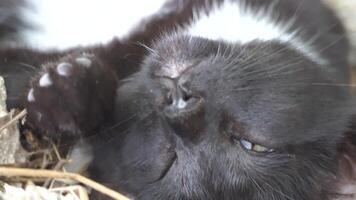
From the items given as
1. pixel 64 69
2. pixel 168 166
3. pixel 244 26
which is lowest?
pixel 168 166

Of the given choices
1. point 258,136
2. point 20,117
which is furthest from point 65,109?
point 258,136

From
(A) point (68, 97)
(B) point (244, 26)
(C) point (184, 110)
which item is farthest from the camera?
(B) point (244, 26)

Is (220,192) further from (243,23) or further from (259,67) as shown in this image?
(243,23)

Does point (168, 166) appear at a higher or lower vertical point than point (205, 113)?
lower

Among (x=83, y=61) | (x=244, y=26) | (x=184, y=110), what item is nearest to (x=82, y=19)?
(x=83, y=61)

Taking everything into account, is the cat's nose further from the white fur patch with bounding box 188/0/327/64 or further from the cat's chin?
the white fur patch with bounding box 188/0/327/64

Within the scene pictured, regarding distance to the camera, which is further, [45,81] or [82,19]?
[82,19]

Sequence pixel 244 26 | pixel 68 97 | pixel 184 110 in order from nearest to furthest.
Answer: pixel 184 110 < pixel 68 97 < pixel 244 26

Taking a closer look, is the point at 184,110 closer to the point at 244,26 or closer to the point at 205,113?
the point at 205,113
